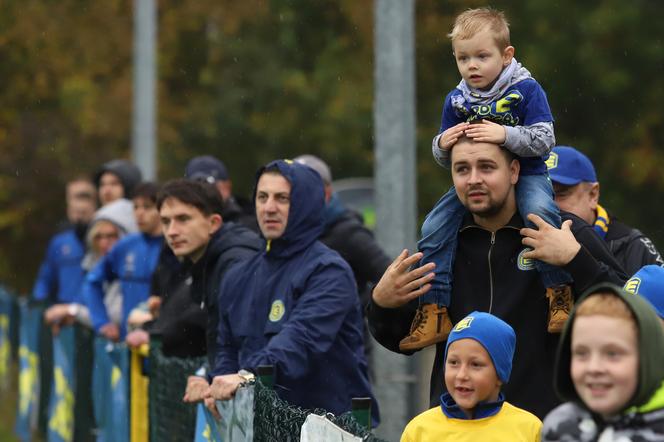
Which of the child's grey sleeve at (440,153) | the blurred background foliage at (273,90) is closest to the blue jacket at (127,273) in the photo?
the child's grey sleeve at (440,153)

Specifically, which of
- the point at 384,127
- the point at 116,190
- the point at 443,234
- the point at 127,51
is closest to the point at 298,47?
the point at 127,51

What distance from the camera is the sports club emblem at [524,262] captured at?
5898mm

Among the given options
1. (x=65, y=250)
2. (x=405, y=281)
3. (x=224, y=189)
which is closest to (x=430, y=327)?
(x=405, y=281)

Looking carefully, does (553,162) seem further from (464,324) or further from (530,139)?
(464,324)

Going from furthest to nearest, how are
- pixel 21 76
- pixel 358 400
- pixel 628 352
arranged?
pixel 21 76, pixel 358 400, pixel 628 352

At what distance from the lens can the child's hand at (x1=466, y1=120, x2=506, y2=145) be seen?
5.87 meters

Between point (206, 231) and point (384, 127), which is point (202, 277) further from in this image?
point (384, 127)

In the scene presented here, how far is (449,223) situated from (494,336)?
750 millimetres

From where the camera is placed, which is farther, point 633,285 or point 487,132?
point 487,132

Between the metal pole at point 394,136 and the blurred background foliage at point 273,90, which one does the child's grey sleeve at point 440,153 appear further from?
the blurred background foliage at point 273,90

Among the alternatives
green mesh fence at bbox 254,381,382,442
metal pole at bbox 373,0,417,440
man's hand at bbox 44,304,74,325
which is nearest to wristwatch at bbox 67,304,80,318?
man's hand at bbox 44,304,74,325

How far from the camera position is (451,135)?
19.7 ft

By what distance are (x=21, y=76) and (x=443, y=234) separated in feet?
63.0

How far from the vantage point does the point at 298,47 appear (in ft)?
112
